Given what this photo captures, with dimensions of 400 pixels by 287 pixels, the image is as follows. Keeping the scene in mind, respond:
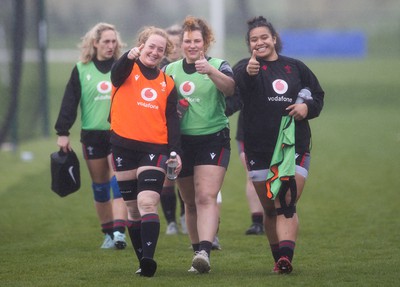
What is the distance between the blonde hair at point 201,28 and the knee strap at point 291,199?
142cm

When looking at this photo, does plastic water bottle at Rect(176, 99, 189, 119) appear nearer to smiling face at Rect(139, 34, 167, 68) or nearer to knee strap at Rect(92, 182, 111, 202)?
smiling face at Rect(139, 34, 167, 68)

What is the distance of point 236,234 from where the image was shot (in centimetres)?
1141

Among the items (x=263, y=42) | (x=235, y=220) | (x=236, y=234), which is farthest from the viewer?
(x=235, y=220)

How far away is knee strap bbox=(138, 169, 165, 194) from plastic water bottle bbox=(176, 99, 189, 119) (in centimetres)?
62

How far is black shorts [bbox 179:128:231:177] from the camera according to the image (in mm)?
8695

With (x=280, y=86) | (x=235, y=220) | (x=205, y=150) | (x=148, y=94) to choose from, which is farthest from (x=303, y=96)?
(x=235, y=220)

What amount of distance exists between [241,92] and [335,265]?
5.62 feet

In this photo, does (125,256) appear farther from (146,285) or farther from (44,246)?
(146,285)

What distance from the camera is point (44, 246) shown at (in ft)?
34.3

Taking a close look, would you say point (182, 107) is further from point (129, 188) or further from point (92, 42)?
point (92, 42)

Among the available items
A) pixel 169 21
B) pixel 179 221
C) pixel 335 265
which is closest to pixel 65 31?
pixel 169 21

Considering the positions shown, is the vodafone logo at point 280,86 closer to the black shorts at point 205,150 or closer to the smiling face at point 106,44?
the black shorts at point 205,150

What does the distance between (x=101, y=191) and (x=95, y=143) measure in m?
0.58

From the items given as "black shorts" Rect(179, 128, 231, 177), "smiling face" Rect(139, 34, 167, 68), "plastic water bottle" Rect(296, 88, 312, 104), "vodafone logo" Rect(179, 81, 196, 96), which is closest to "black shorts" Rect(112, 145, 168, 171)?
"black shorts" Rect(179, 128, 231, 177)
